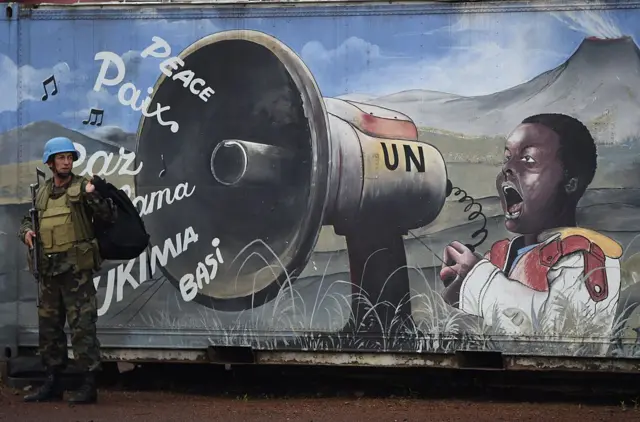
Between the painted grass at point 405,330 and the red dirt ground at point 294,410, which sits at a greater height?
the painted grass at point 405,330

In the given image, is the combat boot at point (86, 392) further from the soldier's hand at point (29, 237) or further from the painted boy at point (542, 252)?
the painted boy at point (542, 252)

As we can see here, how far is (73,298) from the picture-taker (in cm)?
661

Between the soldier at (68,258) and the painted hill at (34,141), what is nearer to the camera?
the soldier at (68,258)

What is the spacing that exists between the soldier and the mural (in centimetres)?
49

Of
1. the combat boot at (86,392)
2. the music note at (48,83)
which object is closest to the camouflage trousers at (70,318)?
the combat boot at (86,392)

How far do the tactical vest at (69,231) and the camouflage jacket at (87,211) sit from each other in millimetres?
30

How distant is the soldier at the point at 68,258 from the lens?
259 inches

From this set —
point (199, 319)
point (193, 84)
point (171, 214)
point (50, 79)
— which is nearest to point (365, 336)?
point (199, 319)

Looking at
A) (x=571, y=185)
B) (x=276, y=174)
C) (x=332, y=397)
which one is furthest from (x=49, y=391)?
(x=571, y=185)

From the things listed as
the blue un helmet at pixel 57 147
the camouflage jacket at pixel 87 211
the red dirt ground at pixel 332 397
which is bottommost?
the red dirt ground at pixel 332 397

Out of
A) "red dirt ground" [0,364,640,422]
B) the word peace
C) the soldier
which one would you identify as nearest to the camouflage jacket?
the soldier

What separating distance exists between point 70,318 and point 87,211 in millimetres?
747

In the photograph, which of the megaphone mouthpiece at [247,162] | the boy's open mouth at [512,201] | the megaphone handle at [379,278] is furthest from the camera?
the megaphone mouthpiece at [247,162]

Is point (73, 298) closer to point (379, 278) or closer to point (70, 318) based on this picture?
point (70, 318)
